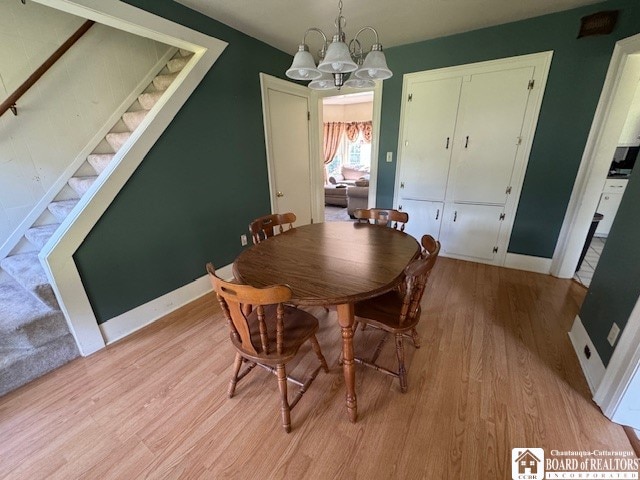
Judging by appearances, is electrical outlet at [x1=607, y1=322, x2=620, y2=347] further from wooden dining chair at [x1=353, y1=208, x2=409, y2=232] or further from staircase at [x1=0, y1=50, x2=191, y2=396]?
staircase at [x1=0, y1=50, x2=191, y2=396]

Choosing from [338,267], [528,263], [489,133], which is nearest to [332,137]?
[489,133]

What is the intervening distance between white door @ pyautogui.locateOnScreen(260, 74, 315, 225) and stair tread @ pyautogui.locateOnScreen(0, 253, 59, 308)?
2077 mm

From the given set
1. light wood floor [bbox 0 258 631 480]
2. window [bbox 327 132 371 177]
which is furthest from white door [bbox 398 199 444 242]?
window [bbox 327 132 371 177]

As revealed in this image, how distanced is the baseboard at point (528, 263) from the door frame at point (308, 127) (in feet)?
8.37

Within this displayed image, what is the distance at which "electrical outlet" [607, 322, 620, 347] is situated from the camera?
54.5 inches

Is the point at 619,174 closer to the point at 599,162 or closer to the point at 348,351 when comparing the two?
the point at 599,162

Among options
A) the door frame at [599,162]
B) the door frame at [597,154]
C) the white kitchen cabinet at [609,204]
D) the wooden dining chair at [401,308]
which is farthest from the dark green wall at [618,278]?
the white kitchen cabinet at [609,204]

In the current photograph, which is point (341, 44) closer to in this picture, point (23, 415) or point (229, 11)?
point (229, 11)

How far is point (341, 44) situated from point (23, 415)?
261 cm

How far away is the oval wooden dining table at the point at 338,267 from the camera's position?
1.17 meters

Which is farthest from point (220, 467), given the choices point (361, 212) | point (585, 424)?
point (361, 212)

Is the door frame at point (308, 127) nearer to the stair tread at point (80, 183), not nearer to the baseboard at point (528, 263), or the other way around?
the stair tread at point (80, 183)

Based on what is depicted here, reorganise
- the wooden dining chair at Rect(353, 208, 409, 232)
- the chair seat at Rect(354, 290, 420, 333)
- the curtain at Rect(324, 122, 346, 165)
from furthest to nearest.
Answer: the curtain at Rect(324, 122, 346, 165) → the wooden dining chair at Rect(353, 208, 409, 232) → the chair seat at Rect(354, 290, 420, 333)

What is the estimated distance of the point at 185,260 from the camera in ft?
7.86
